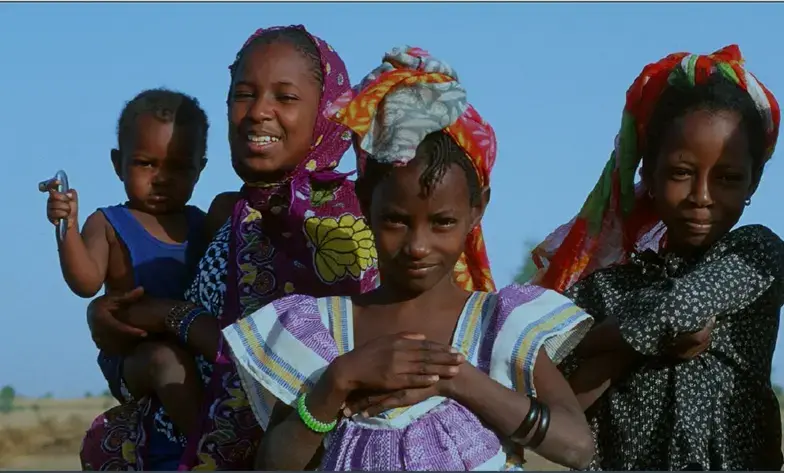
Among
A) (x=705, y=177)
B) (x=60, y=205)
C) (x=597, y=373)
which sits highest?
(x=705, y=177)

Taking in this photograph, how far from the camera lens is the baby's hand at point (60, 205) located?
4961 mm

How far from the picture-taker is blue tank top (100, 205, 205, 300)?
16.9 ft

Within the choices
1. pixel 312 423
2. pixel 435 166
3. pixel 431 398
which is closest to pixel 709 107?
pixel 435 166

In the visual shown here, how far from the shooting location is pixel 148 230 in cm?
530

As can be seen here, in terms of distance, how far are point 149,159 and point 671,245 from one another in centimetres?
209

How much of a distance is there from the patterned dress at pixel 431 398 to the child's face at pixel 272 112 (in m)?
0.80

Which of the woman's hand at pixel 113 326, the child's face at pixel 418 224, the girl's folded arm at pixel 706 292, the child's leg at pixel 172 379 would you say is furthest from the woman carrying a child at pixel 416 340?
the woman's hand at pixel 113 326

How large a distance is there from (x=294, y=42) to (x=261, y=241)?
2.38 feet

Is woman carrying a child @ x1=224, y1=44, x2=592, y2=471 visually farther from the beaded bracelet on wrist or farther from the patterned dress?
the beaded bracelet on wrist

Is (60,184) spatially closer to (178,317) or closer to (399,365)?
(178,317)

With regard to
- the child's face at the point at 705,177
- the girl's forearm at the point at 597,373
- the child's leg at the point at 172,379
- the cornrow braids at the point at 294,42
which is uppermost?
the cornrow braids at the point at 294,42

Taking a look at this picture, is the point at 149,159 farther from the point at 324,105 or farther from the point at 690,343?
the point at 690,343

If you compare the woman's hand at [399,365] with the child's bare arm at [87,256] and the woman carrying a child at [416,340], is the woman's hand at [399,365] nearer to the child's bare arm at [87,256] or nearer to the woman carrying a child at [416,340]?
the woman carrying a child at [416,340]

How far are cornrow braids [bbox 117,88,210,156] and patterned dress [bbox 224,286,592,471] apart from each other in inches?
59.6
